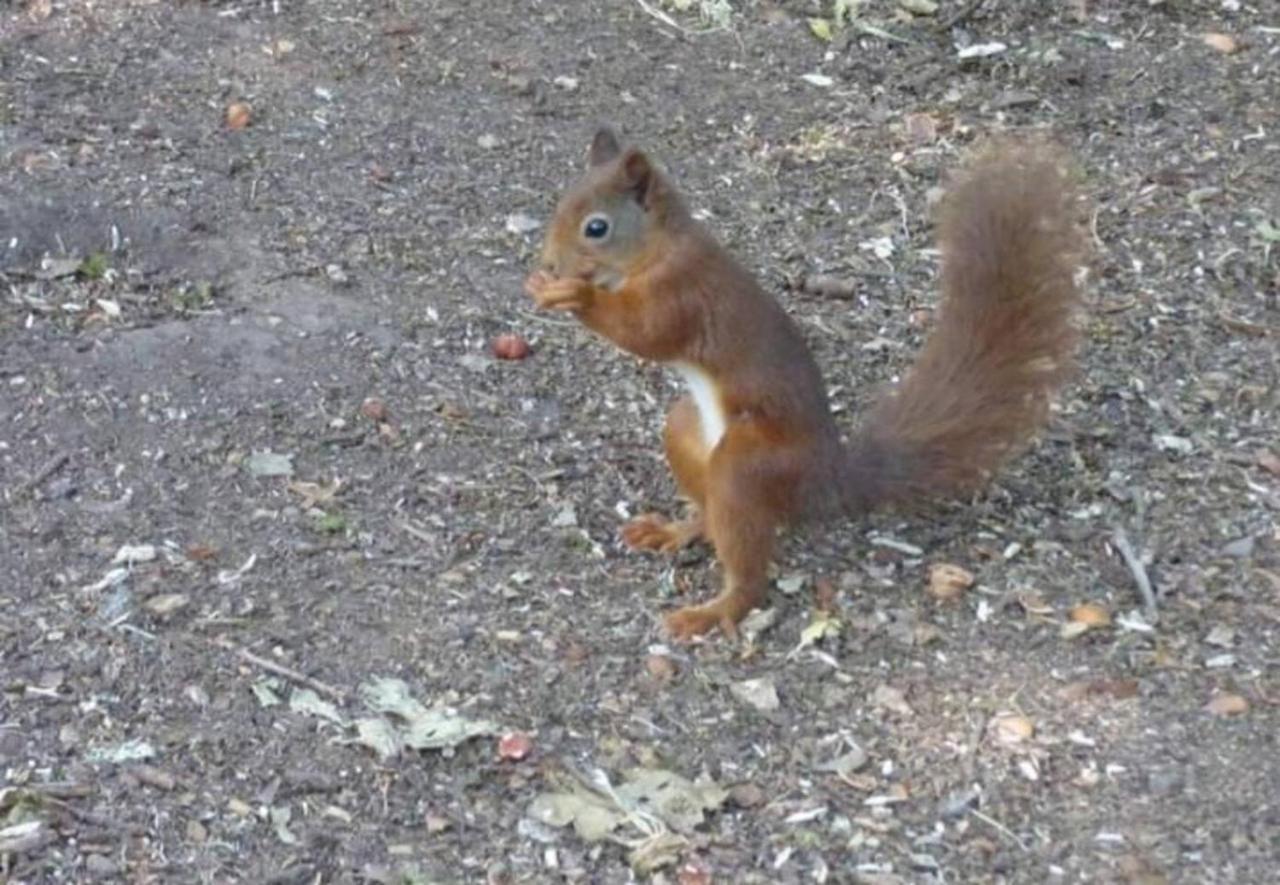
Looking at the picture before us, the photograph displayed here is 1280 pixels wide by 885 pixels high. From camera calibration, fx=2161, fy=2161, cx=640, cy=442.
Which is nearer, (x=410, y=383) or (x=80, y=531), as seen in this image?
(x=80, y=531)

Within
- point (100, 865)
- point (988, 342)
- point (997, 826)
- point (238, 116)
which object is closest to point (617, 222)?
point (988, 342)

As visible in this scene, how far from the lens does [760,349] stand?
12.0ft

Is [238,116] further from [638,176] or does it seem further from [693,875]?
[693,875]

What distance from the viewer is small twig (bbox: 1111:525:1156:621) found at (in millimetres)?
3779

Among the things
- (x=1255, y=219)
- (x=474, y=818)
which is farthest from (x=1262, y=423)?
(x=474, y=818)

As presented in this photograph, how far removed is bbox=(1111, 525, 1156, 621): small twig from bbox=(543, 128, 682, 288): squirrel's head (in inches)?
40.0

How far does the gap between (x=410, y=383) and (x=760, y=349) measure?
3.05 feet

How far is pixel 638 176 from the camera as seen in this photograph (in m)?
3.69

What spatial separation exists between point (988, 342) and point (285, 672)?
1.35m

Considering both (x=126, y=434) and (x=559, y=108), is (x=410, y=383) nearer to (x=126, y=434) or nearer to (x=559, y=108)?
(x=126, y=434)

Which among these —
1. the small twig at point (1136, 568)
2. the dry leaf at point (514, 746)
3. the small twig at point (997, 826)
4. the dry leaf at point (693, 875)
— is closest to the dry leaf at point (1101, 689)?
the small twig at point (1136, 568)

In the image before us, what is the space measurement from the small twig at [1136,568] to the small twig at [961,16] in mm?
2328

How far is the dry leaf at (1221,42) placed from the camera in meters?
5.86

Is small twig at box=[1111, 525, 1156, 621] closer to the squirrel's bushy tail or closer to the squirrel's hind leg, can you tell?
the squirrel's bushy tail
